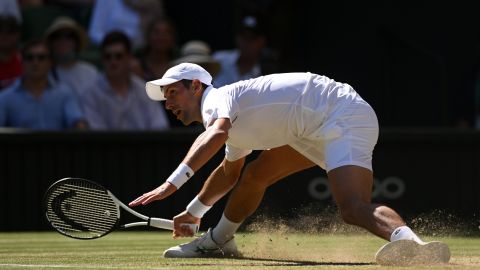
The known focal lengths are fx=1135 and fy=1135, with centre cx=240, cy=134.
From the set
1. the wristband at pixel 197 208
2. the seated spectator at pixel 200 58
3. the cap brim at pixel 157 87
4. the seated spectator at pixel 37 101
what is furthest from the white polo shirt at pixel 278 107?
the seated spectator at pixel 200 58

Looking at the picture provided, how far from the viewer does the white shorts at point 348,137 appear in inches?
273

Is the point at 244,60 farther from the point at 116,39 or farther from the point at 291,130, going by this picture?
the point at 291,130

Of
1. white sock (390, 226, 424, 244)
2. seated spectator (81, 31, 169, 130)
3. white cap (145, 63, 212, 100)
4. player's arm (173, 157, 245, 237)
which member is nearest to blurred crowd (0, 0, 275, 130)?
seated spectator (81, 31, 169, 130)

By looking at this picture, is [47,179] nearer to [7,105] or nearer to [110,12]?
[7,105]

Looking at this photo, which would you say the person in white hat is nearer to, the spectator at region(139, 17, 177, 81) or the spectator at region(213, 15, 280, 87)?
the spectator at region(213, 15, 280, 87)

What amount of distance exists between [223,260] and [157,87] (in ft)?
3.90

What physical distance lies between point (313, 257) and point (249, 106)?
1.17 m

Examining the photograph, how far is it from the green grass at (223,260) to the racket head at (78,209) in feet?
0.69

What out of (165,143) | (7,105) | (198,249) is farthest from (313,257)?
(7,105)

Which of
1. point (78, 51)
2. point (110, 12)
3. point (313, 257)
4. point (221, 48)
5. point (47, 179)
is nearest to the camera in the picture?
point (313, 257)

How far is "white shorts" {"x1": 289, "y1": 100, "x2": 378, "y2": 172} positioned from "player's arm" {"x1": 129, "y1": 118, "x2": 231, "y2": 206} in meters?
0.68

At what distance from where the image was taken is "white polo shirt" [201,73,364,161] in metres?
7.04

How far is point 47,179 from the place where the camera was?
11.2m

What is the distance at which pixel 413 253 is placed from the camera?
647 cm
